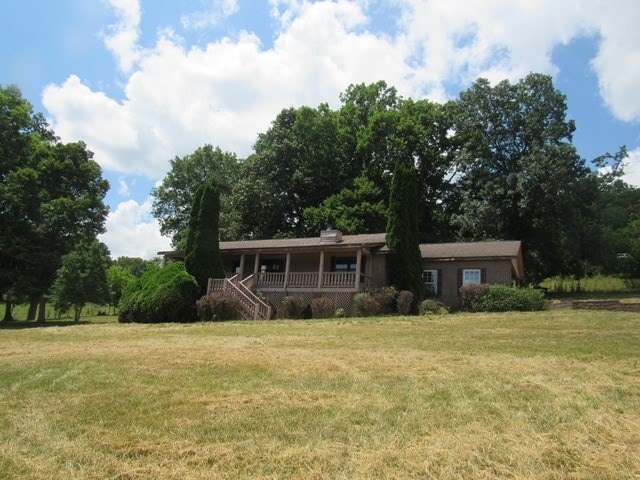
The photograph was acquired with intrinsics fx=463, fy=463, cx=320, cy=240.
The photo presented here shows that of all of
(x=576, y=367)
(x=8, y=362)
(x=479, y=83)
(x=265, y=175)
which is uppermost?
(x=479, y=83)

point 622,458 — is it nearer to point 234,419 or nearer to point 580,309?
point 234,419

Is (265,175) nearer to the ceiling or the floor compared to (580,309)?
nearer to the ceiling

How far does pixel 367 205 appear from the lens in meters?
35.1

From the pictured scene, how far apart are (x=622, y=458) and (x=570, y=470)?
0.59 metres

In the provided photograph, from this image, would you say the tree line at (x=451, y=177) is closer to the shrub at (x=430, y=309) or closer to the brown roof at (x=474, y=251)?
the brown roof at (x=474, y=251)

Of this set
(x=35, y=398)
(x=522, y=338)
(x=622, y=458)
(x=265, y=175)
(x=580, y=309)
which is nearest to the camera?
(x=622, y=458)

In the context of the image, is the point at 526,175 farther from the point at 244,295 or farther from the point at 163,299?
the point at 163,299

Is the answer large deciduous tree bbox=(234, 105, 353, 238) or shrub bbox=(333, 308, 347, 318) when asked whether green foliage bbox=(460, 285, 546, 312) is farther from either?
large deciduous tree bbox=(234, 105, 353, 238)

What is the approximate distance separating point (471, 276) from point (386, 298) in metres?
5.52

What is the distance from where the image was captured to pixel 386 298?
20.4 metres

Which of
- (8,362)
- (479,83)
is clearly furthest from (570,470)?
(479,83)

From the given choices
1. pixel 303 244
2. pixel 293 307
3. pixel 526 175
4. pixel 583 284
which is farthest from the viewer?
pixel 583 284

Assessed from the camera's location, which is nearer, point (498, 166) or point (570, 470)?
point (570, 470)

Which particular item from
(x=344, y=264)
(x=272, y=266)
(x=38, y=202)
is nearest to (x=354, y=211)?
(x=272, y=266)
